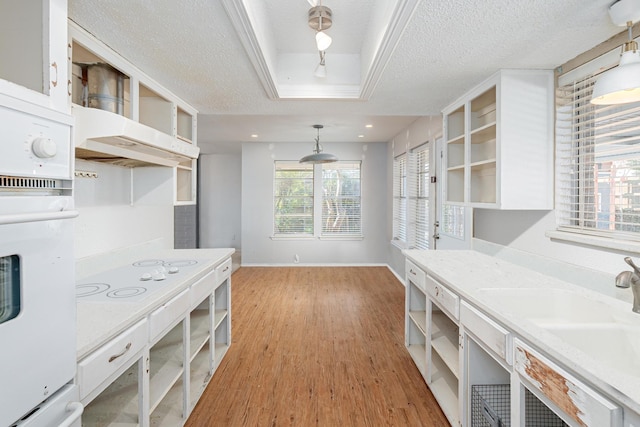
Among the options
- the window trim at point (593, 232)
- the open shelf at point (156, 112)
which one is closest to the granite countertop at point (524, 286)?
the window trim at point (593, 232)

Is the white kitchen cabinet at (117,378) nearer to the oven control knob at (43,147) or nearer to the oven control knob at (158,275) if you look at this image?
the oven control knob at (158,275)

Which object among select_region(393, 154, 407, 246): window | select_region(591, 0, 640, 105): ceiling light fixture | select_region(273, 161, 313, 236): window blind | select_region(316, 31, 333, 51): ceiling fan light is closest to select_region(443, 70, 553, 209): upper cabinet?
select_region(591, 0, 640, 105): ceiling light fixture

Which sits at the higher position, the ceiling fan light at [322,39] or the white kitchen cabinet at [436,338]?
the ceiling fan light at [322,39]

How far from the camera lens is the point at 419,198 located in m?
4.48

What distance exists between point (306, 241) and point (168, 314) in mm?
4788

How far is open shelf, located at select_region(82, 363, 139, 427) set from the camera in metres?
1.39

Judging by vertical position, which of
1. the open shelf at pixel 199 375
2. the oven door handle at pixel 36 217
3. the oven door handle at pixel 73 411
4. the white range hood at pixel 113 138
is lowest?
the open shelf at pixel 199 375

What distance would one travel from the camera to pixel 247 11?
1562 mm

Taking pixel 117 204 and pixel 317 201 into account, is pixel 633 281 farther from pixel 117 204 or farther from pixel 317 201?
pixel 317 201

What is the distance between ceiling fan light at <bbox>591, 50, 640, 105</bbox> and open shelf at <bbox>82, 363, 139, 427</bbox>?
241 cm

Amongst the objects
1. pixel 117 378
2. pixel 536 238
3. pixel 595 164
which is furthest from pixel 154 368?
pixel 595 164

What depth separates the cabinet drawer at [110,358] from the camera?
1.02 meters

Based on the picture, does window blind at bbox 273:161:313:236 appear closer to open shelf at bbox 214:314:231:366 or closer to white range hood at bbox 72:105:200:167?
open shelf at bbox 214:314:231:366

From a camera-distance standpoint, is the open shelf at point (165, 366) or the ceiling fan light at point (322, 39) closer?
the open shelf at point (165, 366)
